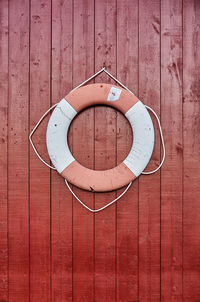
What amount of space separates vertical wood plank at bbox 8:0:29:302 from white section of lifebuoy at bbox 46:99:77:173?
15cm

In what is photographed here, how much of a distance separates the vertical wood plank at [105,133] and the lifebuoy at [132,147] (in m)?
0.07

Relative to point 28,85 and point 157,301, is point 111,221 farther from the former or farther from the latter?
point 28,85

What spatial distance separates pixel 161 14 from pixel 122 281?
1315mm

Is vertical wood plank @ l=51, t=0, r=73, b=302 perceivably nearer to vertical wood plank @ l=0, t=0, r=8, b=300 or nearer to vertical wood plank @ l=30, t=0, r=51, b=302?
vertical wood plank @ l=30, t=0, r=51, b=302

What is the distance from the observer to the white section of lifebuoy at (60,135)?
1318 millimetres

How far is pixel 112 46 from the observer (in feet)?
4.45

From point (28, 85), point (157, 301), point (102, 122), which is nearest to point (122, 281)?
point (157, 301)

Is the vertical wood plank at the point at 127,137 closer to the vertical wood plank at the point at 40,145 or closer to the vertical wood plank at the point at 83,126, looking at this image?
the vertical wood plank at the point at 83,126

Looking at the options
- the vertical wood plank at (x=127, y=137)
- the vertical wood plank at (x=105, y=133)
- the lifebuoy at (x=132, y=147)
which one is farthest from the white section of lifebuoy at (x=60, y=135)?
the vertical wood plank at (x=127, y=137)

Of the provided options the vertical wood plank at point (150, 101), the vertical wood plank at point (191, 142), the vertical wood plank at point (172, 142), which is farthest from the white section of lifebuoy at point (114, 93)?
the vertical wood plank at point (191, 142)

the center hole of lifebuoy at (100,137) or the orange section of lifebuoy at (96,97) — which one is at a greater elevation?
the orange section of lifebuoy at (96,97)

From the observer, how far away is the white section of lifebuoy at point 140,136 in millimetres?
1306

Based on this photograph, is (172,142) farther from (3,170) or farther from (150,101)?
(3,170)

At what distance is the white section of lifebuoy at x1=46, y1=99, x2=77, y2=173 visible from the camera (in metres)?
1.32
